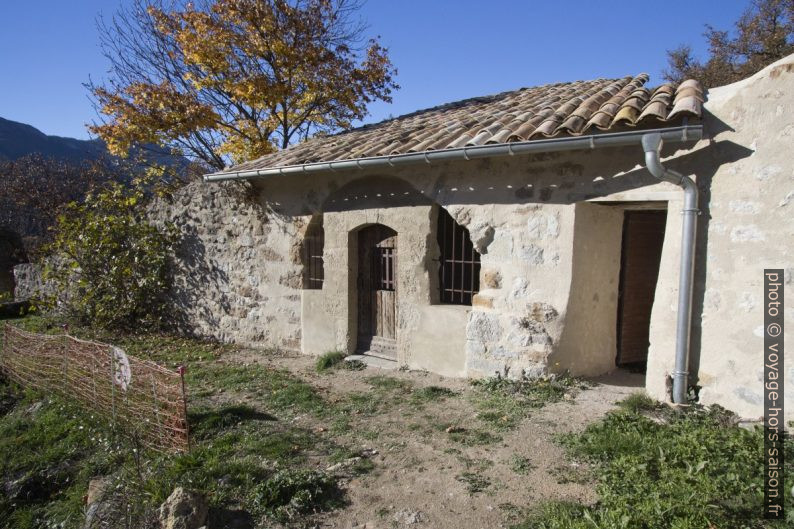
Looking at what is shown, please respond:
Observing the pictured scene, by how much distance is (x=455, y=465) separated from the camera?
12.2ft

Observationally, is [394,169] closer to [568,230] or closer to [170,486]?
[568,230]

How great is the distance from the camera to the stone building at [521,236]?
161 inches

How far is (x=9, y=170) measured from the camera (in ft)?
64.7

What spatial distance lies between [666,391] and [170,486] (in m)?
4.14

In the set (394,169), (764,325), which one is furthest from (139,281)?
(764,325)

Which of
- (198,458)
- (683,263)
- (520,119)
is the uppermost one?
(520,119)

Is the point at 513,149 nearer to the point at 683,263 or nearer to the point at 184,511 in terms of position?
the point at 683,263

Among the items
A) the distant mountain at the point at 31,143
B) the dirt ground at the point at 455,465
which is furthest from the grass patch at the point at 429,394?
the distant mountain at the point at 31,143

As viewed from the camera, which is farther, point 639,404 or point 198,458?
point 639,404

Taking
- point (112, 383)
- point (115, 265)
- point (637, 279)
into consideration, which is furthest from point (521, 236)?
point (115, 265)

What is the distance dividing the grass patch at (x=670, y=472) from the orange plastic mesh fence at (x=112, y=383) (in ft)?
10.1

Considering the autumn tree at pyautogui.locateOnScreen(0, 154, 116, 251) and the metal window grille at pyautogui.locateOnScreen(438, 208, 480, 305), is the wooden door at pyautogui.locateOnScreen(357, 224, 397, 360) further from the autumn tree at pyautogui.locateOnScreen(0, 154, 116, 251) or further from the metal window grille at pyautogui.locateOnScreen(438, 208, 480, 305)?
the autumn tree at pyautogui.locateOnScreen(0, 154, 116, 251)

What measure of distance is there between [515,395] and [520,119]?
2903 mm

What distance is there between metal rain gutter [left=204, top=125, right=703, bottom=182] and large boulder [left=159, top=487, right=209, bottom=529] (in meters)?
3.73
